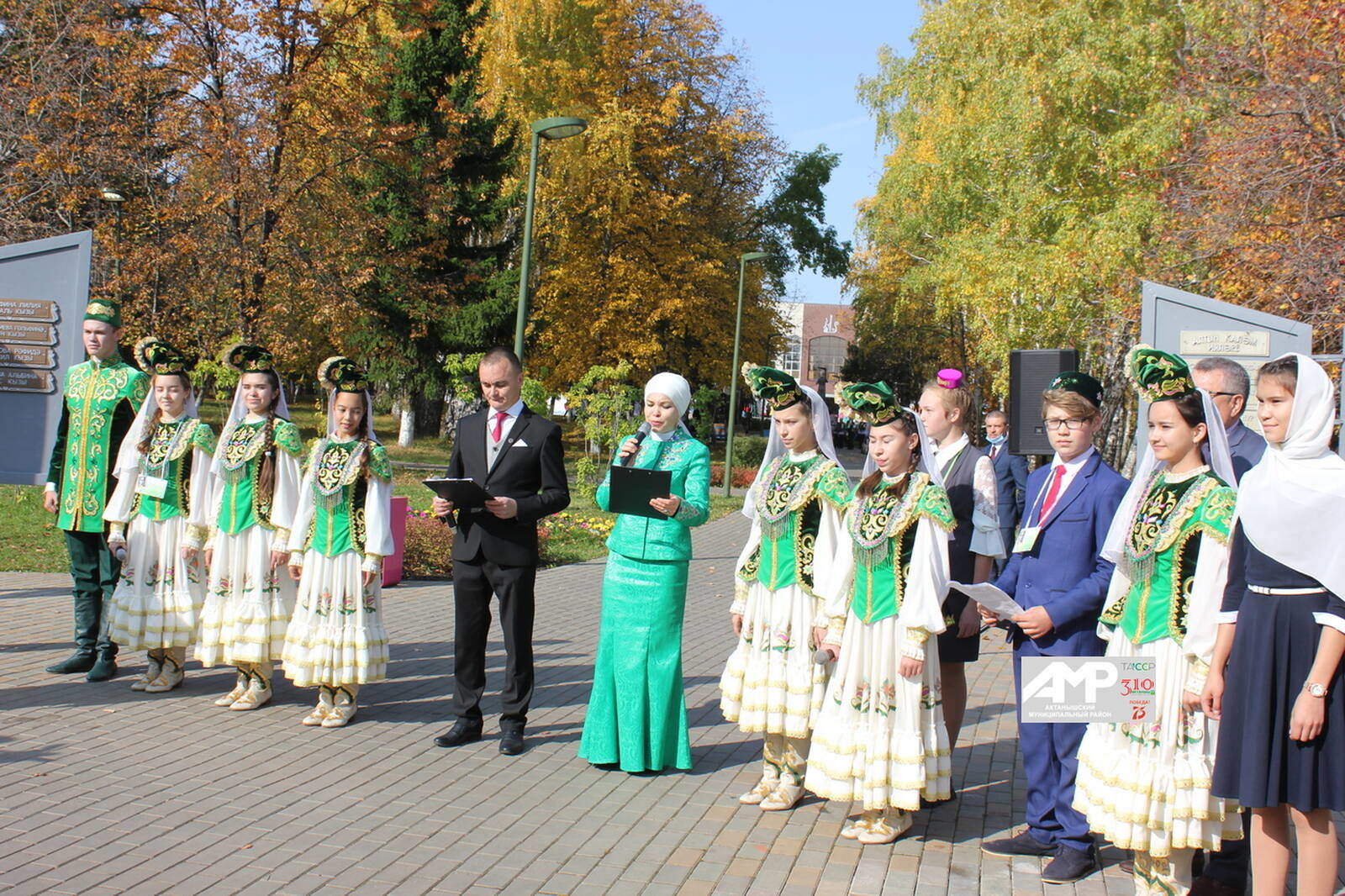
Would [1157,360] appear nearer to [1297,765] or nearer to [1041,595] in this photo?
[1041,595]

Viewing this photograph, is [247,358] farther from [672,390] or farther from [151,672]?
[672,390]

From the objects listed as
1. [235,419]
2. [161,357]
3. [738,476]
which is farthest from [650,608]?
[738,476]

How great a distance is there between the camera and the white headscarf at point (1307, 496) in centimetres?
363

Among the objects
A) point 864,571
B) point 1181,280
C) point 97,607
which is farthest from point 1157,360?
point 1181,280

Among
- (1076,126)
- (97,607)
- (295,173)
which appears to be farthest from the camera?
(1076,126)

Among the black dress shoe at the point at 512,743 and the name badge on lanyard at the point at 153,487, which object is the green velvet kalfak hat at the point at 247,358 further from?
the black dress shoe at the point at 512,743

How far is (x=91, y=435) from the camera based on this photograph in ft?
25.0

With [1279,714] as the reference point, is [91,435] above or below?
above

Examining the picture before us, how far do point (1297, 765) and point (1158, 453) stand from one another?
124 centimetres

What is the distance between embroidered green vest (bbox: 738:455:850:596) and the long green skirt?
0.54 m

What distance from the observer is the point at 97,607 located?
303 inches

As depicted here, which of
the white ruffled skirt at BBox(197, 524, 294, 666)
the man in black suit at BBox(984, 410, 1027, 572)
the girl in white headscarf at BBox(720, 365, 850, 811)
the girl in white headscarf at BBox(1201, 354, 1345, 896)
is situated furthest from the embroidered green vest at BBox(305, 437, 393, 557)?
the girl in white headscarf at BBox(1201, 354, 1345, 896)

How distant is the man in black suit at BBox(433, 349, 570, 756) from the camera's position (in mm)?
6355

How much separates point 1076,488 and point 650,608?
7.41 ft
